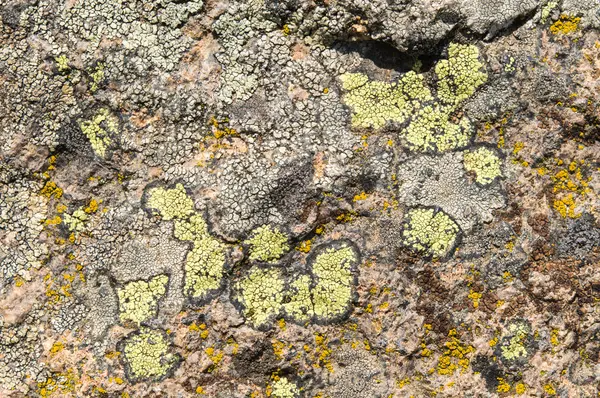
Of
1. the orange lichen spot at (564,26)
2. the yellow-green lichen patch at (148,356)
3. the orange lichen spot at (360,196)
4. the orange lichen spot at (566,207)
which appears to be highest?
the orange lichen spot at (564,26)

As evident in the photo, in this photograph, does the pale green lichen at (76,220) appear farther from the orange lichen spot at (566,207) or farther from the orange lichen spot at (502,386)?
the orange lichen spot at (566,207)

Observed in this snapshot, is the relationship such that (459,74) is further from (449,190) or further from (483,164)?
(449,190)

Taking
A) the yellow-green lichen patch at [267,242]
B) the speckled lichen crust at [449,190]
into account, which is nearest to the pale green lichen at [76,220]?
the yellow-green lichen patch at [267,242]

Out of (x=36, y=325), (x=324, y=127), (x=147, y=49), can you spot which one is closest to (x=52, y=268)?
(x=36, y=325)

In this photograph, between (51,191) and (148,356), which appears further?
(51,191)

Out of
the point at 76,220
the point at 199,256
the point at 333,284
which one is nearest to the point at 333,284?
the point at 333,284

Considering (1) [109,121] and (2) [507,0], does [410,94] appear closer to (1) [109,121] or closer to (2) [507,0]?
(2) [507,0]

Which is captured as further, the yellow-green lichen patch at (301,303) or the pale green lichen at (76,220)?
the pale green lichen at (76,220)
